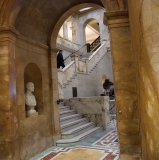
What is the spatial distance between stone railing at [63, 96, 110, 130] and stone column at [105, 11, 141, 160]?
4.38 metres

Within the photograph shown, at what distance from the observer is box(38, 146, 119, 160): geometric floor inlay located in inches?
169

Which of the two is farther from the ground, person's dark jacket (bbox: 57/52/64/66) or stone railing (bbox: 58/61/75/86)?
person's dark jacket (bbox: 57/52/64/66)

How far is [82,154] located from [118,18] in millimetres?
3546

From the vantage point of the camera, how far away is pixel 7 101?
3.97 metres

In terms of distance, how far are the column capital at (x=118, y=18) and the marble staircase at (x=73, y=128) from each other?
3965 millimetres

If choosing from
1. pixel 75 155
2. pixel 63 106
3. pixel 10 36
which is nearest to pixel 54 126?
pixel 75 155

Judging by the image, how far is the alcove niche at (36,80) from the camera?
557 centimetres

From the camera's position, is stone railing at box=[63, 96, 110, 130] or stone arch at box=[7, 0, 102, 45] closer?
stone arch at box=[7, 0, 102, 45]

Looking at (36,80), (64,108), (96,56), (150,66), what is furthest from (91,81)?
(150,66)

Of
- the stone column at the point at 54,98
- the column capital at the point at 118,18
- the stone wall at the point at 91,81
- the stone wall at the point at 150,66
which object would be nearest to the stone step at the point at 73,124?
the stone column at the point at 54,98

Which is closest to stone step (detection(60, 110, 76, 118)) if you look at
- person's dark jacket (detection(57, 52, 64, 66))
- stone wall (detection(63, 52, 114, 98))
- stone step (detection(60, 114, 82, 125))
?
stone step (detection(60, 114, 82, 125))

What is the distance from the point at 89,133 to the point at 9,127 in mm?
3554

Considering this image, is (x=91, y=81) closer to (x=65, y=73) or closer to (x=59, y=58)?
(x=65, y=73)

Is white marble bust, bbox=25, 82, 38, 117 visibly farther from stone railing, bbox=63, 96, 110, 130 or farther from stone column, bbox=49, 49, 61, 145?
stone railing, bbox=63, 96, 110, 130
